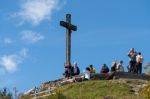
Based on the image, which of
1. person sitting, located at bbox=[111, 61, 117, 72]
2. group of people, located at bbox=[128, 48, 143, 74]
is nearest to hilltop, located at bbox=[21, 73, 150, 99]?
group of people, located at bbox=[128, 48, 143, 74]

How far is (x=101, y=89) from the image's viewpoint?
40.3 meters

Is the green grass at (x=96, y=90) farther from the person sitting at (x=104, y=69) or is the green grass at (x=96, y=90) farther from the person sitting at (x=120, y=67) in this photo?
the person sitting at (x=120, y=67)

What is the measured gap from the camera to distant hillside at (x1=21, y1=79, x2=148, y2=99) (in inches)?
1513

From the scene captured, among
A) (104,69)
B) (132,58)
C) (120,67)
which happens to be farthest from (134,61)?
(104,69)

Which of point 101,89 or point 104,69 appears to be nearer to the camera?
point 101,89

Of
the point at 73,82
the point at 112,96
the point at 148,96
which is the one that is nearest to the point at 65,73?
the point at 73,82

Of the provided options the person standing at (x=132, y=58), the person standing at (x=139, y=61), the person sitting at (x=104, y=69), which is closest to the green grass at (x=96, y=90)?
the person sitting at (x=104, y=69)

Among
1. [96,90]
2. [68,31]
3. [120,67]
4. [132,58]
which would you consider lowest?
[96,90]

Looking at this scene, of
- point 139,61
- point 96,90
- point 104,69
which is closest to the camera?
point 96,90

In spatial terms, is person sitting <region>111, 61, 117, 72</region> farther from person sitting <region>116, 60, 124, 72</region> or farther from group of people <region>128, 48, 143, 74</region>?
group of people <region>128, 48, 143, 74</region>

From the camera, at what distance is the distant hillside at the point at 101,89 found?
3844 cm

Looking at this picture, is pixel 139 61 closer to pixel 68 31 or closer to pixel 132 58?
pixel 132 58

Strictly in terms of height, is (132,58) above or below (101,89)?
above

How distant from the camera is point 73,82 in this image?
4356 centimetres
